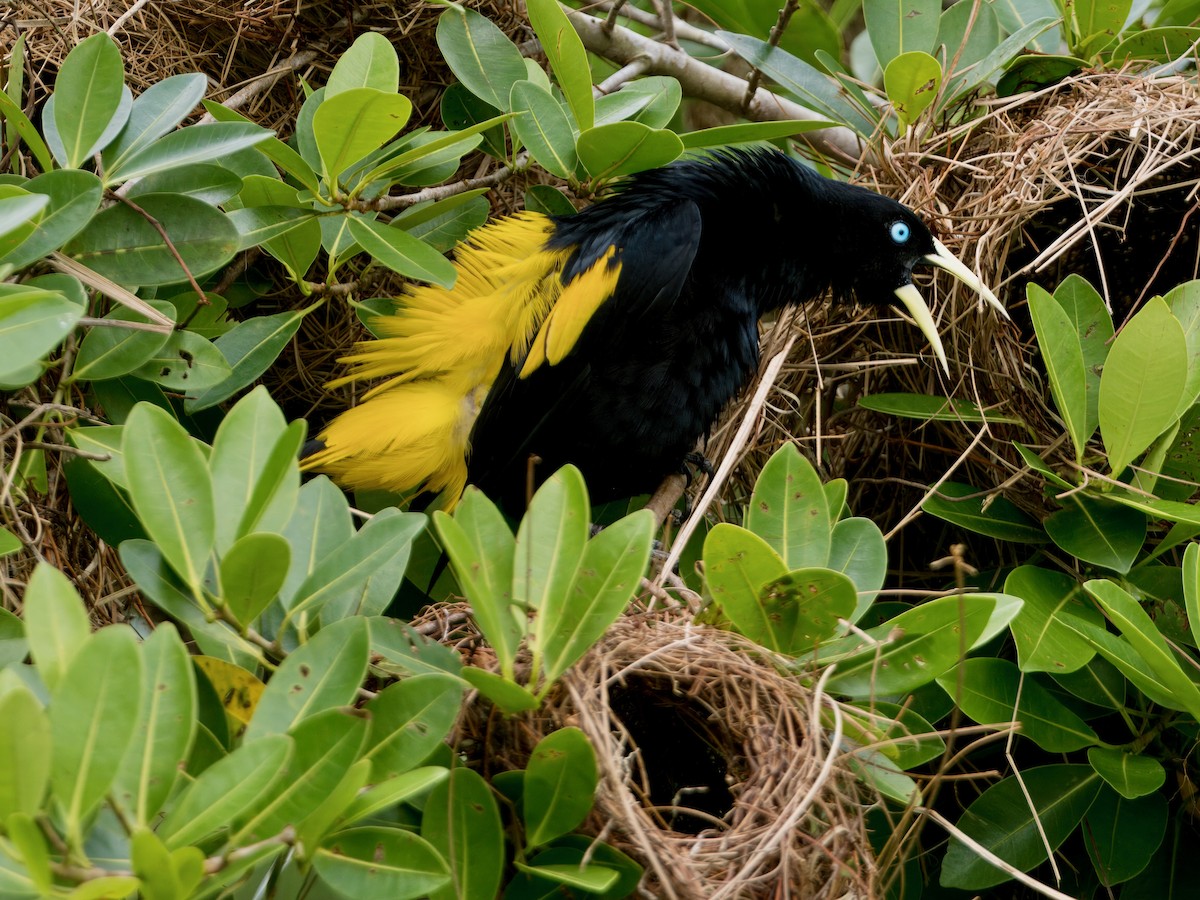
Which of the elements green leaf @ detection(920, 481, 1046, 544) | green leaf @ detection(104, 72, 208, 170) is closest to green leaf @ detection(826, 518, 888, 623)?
green leaf @ detection(920, 481, 1046, 544)

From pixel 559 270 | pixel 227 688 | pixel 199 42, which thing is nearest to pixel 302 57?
pixel 199 42

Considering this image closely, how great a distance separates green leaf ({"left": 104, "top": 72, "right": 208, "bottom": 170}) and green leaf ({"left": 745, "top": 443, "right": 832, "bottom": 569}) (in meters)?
1.09

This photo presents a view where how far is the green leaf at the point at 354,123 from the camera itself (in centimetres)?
178

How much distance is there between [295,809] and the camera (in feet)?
3.72

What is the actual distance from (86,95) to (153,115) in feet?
0.44

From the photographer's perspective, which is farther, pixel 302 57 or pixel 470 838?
pixel 302 57

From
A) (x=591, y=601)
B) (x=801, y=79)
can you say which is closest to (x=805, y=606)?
(x=591, y=601)

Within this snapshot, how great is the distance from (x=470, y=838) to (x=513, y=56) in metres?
1.59

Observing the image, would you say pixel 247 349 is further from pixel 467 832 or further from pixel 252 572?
pixel 467 832

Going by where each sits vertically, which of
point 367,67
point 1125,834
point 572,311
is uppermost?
point 367,67

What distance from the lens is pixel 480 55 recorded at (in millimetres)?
2330

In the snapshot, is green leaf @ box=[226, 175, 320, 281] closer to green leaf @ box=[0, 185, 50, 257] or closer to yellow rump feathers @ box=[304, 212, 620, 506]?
yellow rump feathers @ box=[304, 212, 620, 506]

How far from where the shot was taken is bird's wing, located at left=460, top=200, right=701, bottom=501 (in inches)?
95.3

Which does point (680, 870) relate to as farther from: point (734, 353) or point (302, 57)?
point (302, 57)
